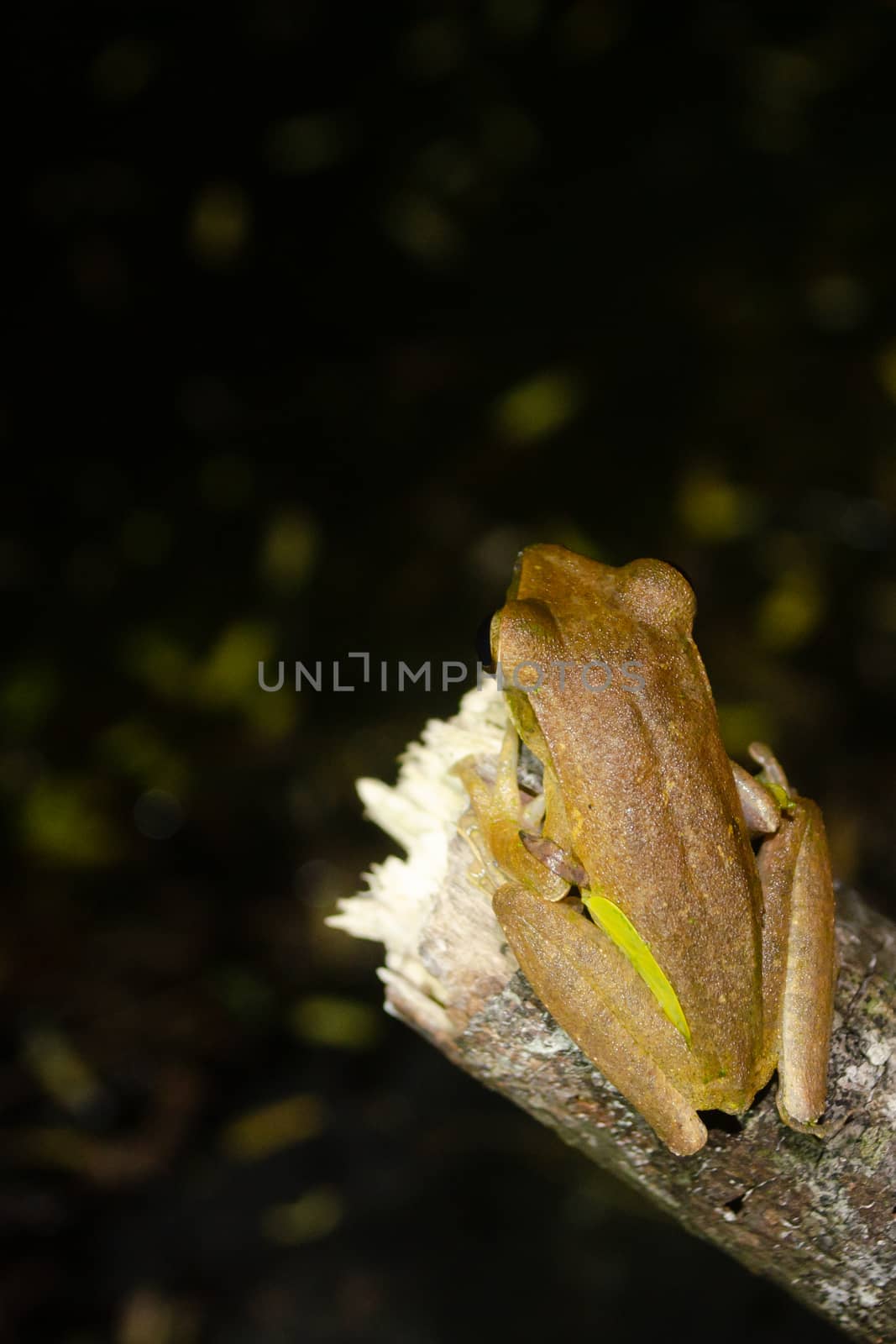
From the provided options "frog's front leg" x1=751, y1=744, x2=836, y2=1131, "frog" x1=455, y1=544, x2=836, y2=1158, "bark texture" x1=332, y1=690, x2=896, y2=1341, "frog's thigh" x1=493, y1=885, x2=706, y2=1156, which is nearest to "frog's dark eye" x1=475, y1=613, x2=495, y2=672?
"frog" x1=455, y1=544, x2=836, y2=1158

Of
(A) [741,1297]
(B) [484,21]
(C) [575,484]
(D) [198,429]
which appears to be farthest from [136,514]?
(A) [741,1297]

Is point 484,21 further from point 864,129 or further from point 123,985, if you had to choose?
point 123,985

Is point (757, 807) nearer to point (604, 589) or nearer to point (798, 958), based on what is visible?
point (798, 958)

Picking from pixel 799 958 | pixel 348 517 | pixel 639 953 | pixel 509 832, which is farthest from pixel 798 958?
→ pixel 348 517

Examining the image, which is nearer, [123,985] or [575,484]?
[123,985]

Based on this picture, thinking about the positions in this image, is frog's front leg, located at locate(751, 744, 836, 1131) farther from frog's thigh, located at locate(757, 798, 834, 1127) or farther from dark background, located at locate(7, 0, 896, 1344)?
dark background, located at locate(7, 0, 896, 1344)

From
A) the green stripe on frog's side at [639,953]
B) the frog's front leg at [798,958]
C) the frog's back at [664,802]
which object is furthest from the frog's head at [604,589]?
the green stripe on frog's side at [639,953]

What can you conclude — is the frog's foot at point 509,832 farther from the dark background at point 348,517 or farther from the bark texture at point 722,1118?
the dark background at point 348,517
